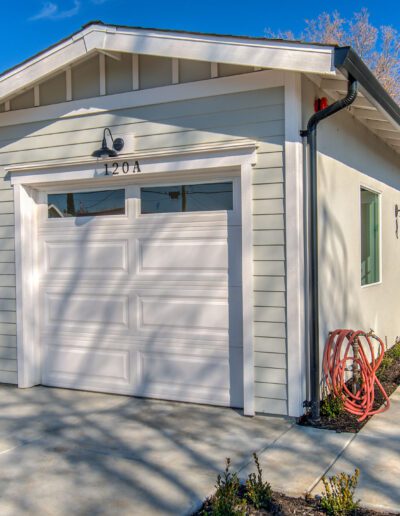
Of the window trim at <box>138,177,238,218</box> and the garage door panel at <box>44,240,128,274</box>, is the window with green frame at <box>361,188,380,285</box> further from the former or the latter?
the garage door panel at <box>44,240,128,274</box>

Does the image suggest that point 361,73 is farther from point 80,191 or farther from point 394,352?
point 394,352

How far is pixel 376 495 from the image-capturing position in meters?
3.26

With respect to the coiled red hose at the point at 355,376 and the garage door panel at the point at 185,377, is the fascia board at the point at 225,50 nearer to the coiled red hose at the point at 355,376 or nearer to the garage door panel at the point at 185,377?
the coiled red hose at the point at 355,376

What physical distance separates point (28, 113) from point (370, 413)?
4428 millimetres

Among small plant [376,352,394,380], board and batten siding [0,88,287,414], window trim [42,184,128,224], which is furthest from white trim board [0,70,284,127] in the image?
small plant [376,352,394,380]

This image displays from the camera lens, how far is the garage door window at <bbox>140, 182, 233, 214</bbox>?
516 centimetres

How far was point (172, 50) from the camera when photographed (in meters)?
4.88

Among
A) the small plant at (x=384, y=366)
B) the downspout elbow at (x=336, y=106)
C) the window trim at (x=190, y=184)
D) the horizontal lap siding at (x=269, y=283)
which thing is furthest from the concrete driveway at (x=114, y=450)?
the downspout elbow at (x=336, y=106)

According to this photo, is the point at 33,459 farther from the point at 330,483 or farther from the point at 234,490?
the point at 330,483

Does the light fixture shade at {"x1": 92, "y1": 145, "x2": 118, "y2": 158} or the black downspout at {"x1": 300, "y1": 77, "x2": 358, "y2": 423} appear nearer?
the black downspout at {"x1": 300, "y1": 77, "x2": 358, "y2": 423}

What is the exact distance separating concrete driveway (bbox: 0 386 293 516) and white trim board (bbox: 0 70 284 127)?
2.81 m

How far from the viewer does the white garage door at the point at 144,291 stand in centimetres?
513

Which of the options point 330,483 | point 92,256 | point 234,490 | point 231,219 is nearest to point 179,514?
point 234,490

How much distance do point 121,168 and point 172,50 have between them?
3.91 ft
